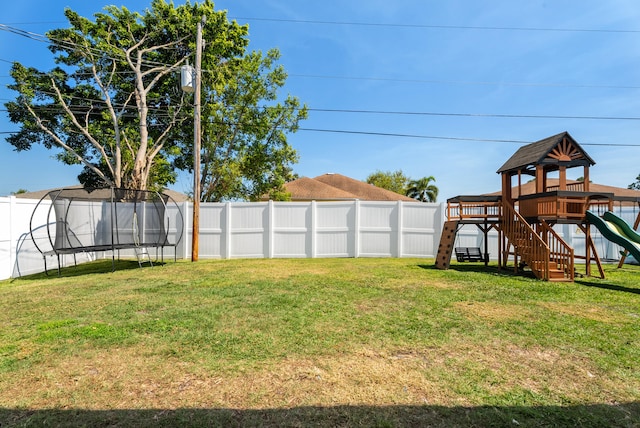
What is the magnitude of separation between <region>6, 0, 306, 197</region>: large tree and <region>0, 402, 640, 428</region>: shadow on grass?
1658 cm

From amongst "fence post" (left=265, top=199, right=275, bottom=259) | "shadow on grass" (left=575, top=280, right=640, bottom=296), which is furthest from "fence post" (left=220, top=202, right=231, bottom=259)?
"shadow on grass" (left=575, top=280, right=640, bottom=296)

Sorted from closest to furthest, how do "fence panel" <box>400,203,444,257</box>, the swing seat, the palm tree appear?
the swing seat
"fence panel" <box>400,203,444,257</box>
the palm tree

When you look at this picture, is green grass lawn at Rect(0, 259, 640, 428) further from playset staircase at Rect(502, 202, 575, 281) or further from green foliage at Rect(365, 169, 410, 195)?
green foliage at Rect(365, 169, 410, 195)

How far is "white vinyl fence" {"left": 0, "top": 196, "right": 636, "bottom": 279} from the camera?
467 inches

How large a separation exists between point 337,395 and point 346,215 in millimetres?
9805

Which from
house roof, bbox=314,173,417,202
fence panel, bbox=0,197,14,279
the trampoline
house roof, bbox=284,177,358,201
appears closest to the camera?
fence panel, bbox=0,197,14,279

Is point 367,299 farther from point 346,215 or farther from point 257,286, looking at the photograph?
point 346,215

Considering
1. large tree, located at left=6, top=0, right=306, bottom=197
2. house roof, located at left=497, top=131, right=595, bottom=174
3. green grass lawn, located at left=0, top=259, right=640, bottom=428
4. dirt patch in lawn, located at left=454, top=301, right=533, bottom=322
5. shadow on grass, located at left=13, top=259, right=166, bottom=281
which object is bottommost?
shadow on grass, located at left=13, top=259, right=166, bottom=281

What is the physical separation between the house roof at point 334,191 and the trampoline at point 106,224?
1346 cm

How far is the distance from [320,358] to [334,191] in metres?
23.8

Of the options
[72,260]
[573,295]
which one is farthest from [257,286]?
[72,260]

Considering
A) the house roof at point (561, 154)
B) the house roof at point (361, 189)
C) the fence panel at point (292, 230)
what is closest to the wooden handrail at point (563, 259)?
the house roof at point (561, 154)

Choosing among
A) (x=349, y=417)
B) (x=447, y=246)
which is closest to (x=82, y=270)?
(x=349, y=417)

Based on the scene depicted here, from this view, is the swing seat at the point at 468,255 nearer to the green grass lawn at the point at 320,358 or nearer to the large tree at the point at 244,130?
the green grass lawn at the point at 320,358
